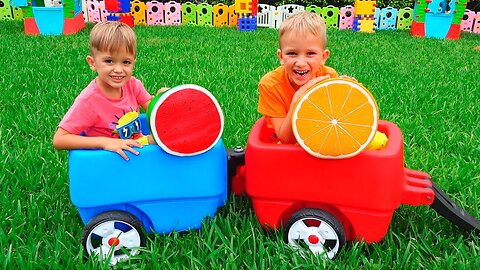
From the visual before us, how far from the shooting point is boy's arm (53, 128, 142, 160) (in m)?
1.42

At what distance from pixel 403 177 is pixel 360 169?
20cm

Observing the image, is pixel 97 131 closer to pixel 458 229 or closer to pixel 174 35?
pixel 458 229

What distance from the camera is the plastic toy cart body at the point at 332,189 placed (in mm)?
1413

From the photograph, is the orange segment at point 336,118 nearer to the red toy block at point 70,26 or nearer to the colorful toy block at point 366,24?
the red toy block at point 70,26

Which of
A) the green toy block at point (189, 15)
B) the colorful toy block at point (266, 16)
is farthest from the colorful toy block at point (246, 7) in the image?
the green toy block at point (189, 15)

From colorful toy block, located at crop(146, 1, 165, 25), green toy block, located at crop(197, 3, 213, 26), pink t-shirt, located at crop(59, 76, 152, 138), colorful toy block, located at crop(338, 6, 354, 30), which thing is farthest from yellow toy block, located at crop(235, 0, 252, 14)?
pink t-shirt, located at crop(59, 76, 152, 138)

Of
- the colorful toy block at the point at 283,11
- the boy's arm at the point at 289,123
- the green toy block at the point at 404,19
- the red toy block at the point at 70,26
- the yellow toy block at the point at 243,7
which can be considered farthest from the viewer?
the colorful toy block at the point at 283,11

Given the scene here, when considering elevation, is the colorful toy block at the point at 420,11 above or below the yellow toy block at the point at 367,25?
above

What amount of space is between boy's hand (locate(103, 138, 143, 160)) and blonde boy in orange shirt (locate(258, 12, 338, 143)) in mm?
495

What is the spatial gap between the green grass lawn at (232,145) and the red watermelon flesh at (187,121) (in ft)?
1.04

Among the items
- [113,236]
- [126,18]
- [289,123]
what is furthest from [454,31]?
[113,236]

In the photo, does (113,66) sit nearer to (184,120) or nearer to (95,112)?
(95,112)

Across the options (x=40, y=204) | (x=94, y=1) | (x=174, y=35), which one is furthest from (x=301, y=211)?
(x=94, y=1)

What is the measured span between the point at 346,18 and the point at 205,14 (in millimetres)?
3012
